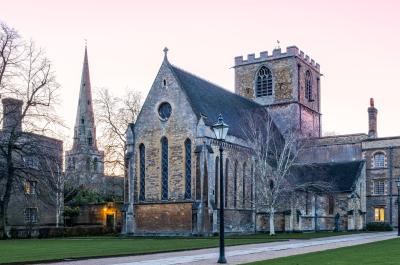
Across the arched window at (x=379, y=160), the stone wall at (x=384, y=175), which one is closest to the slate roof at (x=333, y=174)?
the arched window at (x=379, y=160)

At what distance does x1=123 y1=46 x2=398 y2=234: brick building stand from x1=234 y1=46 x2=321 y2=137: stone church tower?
12 cm

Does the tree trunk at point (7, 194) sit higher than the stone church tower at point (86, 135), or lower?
lower

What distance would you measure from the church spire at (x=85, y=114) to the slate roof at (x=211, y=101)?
39556 millimetres

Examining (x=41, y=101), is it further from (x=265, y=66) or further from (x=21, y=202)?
(x=265, y=66)

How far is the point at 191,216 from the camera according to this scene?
4488 cm

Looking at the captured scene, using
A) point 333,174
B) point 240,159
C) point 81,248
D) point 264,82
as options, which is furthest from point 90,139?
point 81,248

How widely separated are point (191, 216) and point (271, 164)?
13008mm

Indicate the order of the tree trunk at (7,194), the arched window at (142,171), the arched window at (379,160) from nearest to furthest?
the tree trunk at (7,194)
the arched window at (142,171)
the arched window at (379,160)

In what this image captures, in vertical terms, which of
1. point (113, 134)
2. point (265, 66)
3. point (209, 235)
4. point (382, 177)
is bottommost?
point (209, 235)

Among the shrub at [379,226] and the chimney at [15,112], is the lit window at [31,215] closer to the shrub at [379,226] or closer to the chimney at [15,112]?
the chimney at [15,112]

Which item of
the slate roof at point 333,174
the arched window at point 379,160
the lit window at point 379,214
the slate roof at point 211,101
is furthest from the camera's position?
the arched window at point 379,160

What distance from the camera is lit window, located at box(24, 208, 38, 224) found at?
56.3m

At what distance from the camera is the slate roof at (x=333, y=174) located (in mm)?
58000

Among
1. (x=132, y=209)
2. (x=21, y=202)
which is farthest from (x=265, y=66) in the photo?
(x=21, y=202)
